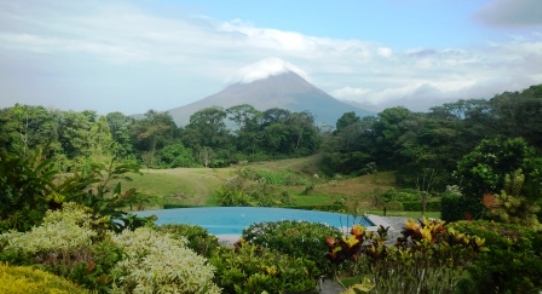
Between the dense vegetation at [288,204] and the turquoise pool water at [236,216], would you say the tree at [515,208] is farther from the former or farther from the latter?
the turquoise pool water at [236,216]

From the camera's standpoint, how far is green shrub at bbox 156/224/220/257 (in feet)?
15.3

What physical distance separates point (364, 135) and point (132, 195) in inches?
917

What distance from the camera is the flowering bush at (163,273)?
130 inches

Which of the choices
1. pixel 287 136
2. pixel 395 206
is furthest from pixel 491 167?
pixel 287 136

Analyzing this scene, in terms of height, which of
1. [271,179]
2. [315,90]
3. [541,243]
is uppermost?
[315,90]

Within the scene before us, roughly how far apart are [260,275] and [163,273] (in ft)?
2.59

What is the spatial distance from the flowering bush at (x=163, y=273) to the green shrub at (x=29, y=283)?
685mm

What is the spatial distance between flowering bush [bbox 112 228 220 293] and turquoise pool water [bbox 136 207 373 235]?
864 centimetres

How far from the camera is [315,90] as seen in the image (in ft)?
449

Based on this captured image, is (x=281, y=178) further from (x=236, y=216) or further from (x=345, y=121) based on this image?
(x=236, y=216)

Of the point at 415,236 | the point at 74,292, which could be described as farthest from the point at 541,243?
the point at 74,292

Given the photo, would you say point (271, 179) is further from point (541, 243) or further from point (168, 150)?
point (541, 243)

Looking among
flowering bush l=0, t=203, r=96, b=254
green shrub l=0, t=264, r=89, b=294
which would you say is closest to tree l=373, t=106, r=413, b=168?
flowering bush l=0, t=203, r=96, b=254

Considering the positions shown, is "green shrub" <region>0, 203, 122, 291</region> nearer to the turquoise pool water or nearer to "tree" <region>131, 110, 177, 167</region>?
the turquoise pool water
